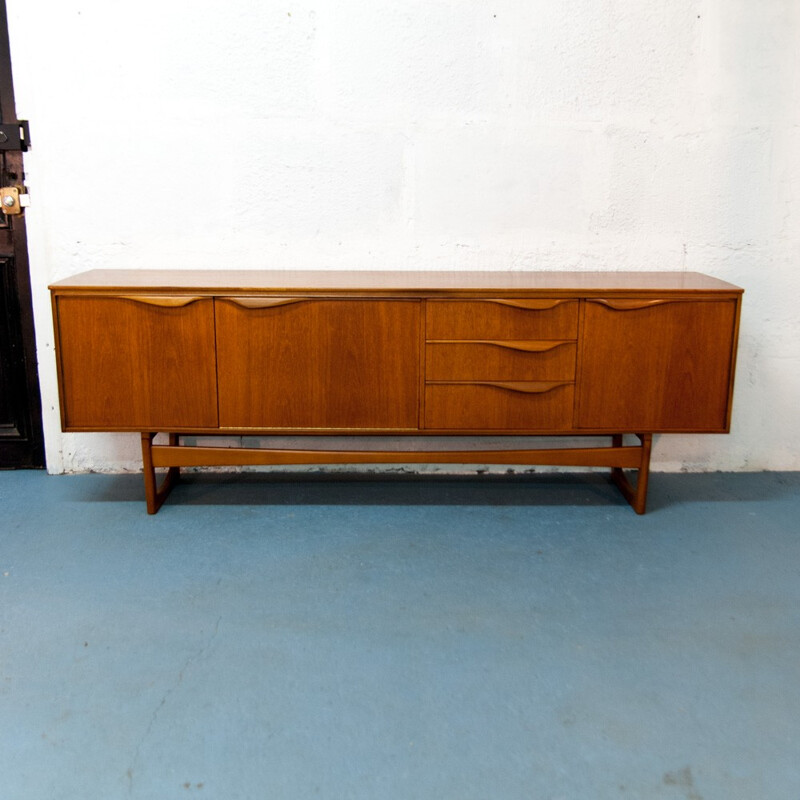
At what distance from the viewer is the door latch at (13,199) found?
3.14 metres

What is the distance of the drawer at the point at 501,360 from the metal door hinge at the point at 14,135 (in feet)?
5.65

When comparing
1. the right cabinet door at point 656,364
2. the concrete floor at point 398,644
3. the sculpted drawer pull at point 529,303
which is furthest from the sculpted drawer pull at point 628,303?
the concrete floor at point 398,644

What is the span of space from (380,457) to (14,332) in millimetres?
1564

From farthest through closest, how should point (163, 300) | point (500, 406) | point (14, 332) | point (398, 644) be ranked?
point (14, 332)
point (500, 406)
point (163, 300)
point (398, 644)

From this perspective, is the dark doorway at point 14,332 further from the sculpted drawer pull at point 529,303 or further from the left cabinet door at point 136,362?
the sculpted drawer pull at point 529,303

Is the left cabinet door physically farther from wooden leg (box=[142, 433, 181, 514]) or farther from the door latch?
the door latch

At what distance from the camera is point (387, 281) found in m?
2.89

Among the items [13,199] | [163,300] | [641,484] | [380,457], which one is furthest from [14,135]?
[641,484]

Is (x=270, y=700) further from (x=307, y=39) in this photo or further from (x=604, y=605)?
(x=307, y=39)

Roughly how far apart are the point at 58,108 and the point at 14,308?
2.56 ft

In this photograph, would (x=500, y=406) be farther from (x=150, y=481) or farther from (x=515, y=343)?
(x=150, y=481)

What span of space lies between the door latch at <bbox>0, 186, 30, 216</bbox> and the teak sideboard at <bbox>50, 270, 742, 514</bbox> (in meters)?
0.56

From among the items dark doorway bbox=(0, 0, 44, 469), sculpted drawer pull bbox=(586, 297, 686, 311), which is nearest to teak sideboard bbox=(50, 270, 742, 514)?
sculpted drawer pull bbox=(586, 297, 686, 311)

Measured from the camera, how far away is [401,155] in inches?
123
